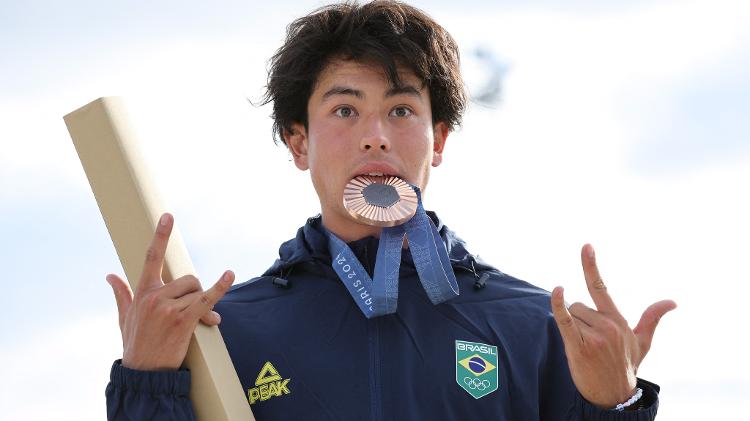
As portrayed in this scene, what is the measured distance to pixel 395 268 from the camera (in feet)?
18.1

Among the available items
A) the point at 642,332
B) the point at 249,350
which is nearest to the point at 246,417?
the point at 249,350

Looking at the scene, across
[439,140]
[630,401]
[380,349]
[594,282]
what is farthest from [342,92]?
[630,401]

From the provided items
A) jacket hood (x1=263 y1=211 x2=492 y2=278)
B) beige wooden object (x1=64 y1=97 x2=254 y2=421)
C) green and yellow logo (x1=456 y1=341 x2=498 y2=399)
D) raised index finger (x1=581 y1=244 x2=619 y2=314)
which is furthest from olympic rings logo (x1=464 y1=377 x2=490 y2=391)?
beige wooden object (x1=64 y1=97 x2=254 y2=421)

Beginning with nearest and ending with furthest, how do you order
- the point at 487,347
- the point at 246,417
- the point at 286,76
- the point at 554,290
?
the point at 554,290 → the point at 246,417 → the point at 487,347 → the point at 286,76

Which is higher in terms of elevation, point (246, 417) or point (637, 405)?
point (246, 417)

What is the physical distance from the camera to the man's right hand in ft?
16.0

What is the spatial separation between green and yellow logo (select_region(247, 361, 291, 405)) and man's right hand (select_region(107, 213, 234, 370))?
0.58 metres

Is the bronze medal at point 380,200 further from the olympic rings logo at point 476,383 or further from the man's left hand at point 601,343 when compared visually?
the man's left hand at point 601,343

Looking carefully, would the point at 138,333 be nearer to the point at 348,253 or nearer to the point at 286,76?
the point at 348,253

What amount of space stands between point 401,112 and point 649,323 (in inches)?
66.2

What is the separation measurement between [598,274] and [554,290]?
0.24 m

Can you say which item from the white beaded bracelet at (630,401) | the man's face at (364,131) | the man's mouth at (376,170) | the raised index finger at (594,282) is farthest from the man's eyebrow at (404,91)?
the white beaded bracelet at (630,401)

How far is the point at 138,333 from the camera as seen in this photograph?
4.87 metres

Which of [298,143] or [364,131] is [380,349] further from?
[298,143]
